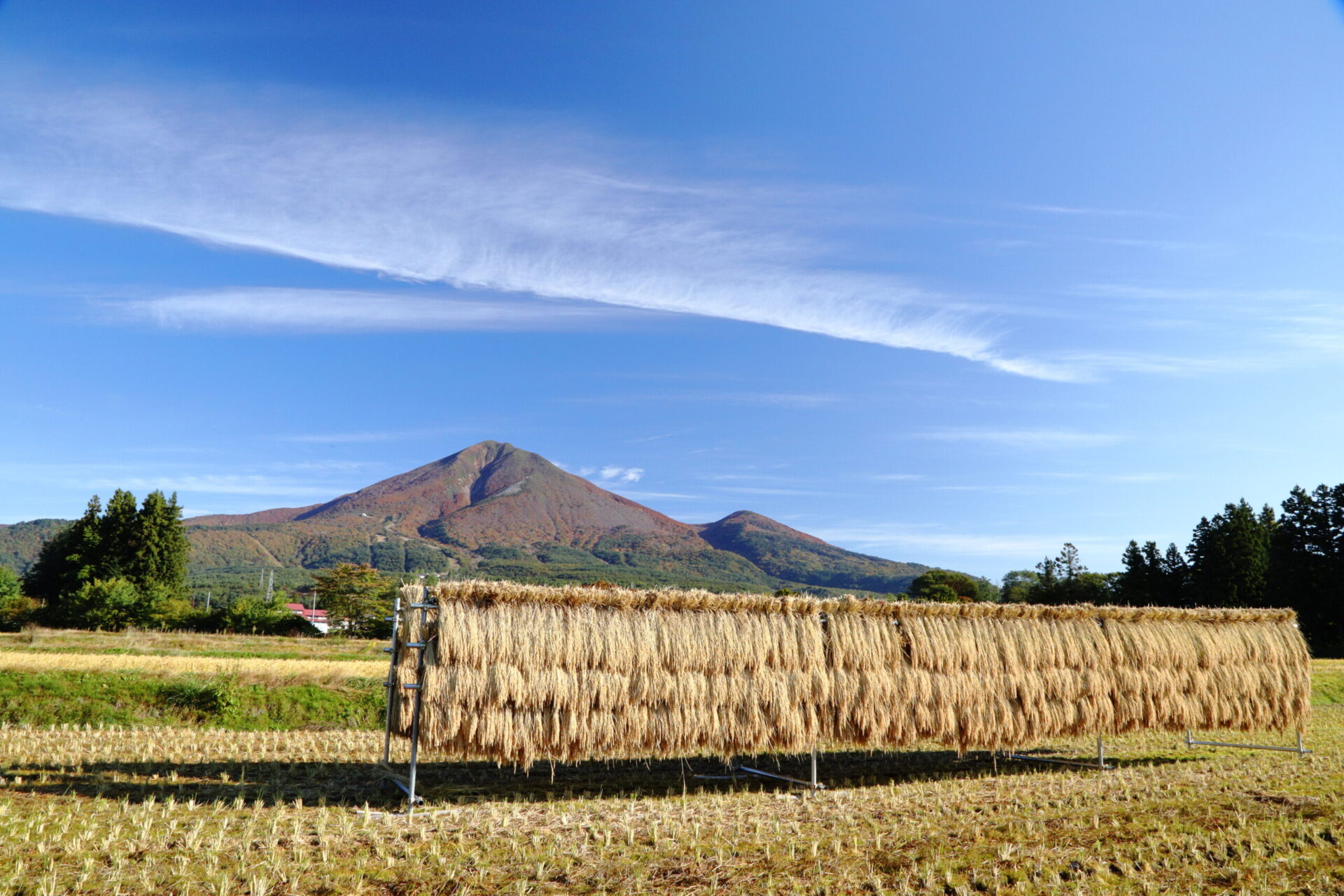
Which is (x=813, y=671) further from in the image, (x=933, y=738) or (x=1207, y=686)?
(x=1207, y=686)

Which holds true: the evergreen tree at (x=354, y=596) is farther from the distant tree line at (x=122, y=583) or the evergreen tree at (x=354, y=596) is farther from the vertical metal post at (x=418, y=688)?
the vertical metal post at (x=418, y=688)

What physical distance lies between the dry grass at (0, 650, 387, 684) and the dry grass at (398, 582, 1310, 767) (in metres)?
11.8

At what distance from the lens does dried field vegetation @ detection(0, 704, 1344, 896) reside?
276 inches

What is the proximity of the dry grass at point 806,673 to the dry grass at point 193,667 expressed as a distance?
11789 mm

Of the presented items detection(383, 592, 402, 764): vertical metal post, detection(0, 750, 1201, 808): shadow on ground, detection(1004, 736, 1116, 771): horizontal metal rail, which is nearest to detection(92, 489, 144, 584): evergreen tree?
detection(0, 750, 1201, 808): shadow on ground

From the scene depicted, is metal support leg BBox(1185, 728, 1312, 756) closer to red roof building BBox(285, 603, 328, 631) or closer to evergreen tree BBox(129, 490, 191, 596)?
evergreen tree BBox(129, 490, 191, 596)

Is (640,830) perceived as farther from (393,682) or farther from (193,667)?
(193,667)

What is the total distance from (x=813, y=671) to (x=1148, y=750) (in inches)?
367

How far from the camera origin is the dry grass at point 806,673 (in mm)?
10188

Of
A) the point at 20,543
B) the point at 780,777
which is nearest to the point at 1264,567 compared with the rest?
the point at 780,777

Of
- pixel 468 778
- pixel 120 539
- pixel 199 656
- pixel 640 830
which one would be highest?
pixel 120 539

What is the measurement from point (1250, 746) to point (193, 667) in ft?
80.9

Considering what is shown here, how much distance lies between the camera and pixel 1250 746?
15461 mm

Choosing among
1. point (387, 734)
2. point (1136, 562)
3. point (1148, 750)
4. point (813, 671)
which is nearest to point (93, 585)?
point (387, 734)
